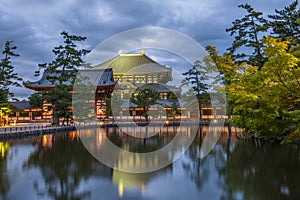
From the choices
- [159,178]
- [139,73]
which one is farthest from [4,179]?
[139,73]

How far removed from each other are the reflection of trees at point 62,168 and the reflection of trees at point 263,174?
4664 millimetres

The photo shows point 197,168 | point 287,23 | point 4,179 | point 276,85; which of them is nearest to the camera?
point 276,85

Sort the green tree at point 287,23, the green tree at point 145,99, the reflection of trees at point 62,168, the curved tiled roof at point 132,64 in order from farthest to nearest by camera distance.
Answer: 1. the curved tiled roof at point 132,64
2. the green tree at point 145,99
3. the green tree at point 287,23
4. the reflection of trees at point 62,168

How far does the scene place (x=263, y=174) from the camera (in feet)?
32.1

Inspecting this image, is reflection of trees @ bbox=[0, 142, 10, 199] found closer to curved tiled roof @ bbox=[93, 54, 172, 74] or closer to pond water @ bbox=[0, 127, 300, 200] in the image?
pond water @ bbox=[0, 127, 300, 200]

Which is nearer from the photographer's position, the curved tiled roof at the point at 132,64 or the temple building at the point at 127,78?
the temple building at the point at 127,78

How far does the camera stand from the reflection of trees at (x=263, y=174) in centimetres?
778

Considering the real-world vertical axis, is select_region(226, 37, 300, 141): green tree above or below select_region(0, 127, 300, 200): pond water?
above

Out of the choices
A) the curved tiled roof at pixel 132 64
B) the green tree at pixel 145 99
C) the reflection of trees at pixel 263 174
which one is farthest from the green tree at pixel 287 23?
the curved tiled roof at pixel 132 64

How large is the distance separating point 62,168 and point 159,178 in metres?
4.08

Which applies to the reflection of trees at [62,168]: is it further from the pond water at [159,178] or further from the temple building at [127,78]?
the temple building at [127,78]

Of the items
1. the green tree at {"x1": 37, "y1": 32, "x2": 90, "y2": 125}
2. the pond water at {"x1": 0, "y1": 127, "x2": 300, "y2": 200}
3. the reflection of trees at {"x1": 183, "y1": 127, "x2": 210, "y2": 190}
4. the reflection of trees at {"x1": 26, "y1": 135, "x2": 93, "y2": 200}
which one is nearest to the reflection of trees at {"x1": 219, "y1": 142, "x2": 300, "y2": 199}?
the pond water at {"x1": 0, "y1": 127, "x2": 300, "y2": 200}

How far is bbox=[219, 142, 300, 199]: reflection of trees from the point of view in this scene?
7782 mm

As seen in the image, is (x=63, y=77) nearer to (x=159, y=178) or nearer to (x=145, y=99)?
(x=145, y=99)
